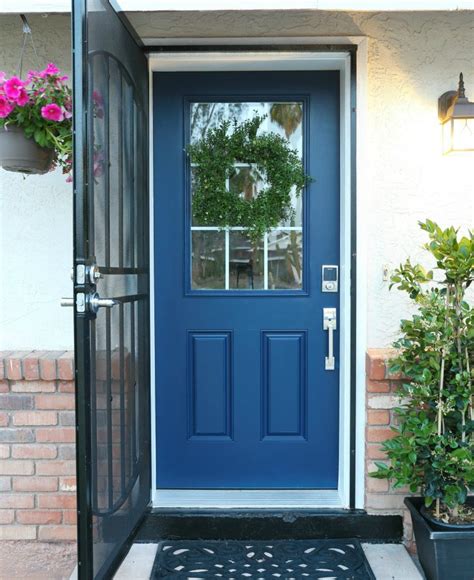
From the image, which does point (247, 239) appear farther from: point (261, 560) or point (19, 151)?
point (261, 560)

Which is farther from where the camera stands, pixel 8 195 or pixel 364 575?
pixel 8 195

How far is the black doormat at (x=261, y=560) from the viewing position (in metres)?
2.30

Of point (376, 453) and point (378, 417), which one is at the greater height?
point (378, 417)

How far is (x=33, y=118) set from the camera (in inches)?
83.8

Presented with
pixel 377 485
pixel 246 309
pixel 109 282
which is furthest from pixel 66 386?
pixel 377 485

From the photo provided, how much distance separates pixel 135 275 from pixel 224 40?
1158mm

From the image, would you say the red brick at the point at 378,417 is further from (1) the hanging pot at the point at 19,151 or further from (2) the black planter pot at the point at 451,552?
(1) the hanging pot at the point at 19,151

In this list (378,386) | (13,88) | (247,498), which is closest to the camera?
(13,88)

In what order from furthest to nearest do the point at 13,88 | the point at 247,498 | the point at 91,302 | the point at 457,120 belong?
the point at 247,498 → the point at 457,120 → the point at 13,88 → the point at 91,302

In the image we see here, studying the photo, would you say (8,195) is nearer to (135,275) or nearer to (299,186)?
(135,275)

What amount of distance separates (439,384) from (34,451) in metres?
1.84

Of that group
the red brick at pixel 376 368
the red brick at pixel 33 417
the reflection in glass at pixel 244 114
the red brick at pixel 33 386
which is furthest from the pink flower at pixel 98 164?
the red brick at pixel 376 368

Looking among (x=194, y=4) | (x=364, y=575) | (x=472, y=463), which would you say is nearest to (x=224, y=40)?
(x=194, y=4)

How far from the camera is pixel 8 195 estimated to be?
2.60 metres
